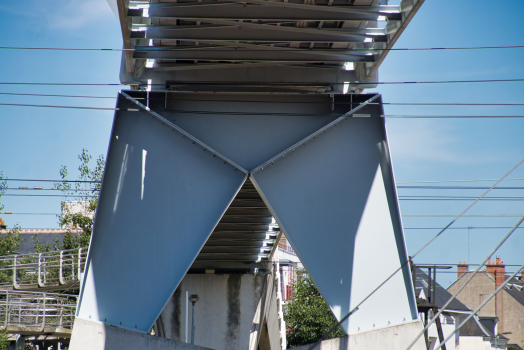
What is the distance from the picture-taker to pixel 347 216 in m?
11.4

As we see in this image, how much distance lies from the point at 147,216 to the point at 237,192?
188 cm

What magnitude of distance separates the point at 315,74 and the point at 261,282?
39.0 ft

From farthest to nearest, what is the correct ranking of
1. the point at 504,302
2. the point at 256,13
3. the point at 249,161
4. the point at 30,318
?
the point at 504,302 < the point at 30,318 < the point at 249,161 < the point at 256,13

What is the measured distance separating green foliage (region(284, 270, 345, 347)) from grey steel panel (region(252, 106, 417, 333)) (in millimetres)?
23282

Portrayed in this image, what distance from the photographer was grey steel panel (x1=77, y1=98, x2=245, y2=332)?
1059 centimetres

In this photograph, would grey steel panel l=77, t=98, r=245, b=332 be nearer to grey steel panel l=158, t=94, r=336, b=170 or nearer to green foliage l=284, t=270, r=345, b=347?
grey steel panel l=158, t=94, r=336, b=170

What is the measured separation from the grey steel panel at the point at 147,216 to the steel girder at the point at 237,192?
0.8 inches

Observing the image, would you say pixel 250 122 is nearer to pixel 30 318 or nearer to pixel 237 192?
pixel 237 192

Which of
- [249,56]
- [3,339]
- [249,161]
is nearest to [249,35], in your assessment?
[249,56]

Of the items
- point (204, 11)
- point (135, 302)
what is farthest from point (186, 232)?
point (204, 11)

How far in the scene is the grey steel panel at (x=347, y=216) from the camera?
1098cm

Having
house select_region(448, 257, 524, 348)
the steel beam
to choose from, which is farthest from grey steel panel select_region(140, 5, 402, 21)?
house select_region(448, 257, 524, 348)

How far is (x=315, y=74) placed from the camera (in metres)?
11.8

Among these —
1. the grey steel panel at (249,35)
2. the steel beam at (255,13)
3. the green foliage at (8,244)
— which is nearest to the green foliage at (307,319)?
the green foliage at (8,244)
